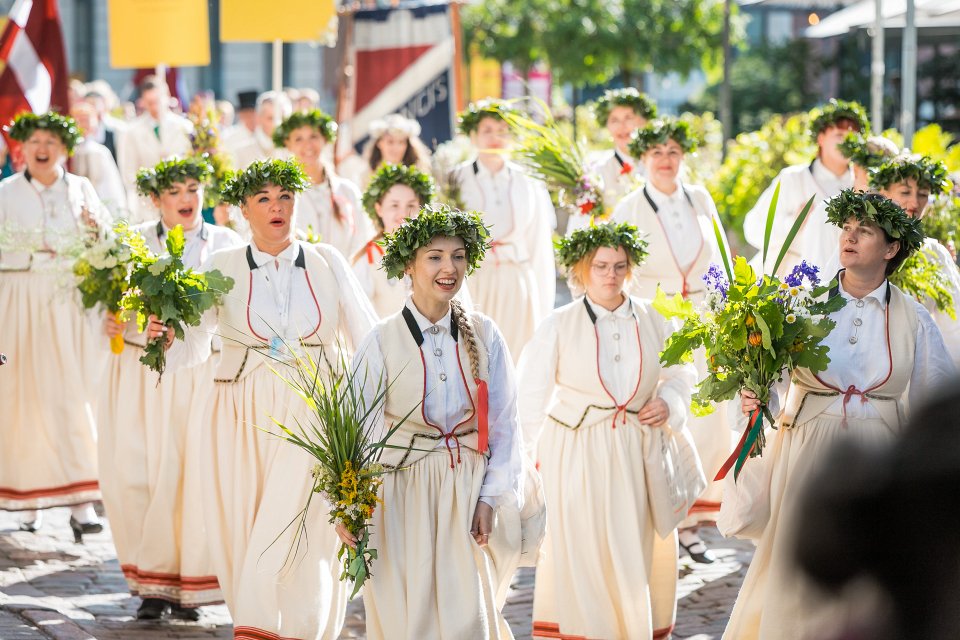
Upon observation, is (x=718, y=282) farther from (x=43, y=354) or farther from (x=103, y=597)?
(x=43, y=354)

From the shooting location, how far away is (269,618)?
6262 mm

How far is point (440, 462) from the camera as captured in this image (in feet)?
18.3

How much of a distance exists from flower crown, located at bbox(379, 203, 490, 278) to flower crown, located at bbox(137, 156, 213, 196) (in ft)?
7.69

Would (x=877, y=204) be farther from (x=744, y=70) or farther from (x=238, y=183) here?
(x=744, y=70)

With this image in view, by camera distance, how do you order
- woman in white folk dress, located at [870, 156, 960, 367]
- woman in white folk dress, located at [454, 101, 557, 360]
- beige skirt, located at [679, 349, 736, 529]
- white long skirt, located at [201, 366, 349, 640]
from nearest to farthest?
1. white long skirt, located at [201, 366, 349, 640]
2. woman in white folk dress, located at [870, 156, 960, 367]
3. beige skirt, located at [679, 349, 736, 529]
4. woman in white folk dress, located at [454, 101, 557, 360]

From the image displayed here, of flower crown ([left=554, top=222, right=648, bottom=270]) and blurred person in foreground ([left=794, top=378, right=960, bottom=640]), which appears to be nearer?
blurred person in foreground ([left=794, top=378, right=960, bottom=640])

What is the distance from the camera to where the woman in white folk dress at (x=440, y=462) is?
18.0ft

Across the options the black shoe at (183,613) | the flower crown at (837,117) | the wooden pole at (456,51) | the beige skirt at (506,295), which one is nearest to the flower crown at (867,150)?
the flower crown at (837,117)

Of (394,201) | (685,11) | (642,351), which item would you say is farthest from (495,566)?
(685,11)

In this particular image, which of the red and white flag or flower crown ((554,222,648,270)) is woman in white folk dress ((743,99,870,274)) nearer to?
flower crown ((554,222,648,270))

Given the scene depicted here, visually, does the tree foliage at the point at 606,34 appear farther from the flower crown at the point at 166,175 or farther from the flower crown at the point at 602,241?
the flower crown at the point at 602,241

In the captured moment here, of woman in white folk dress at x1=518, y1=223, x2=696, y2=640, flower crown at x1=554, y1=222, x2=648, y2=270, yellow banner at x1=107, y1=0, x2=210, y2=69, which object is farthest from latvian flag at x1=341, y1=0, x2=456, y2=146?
woman in white folk dress at x1=518, y1=223, x2=696, y2=640

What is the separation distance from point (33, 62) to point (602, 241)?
6.09 m

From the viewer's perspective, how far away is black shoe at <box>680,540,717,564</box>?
845 cm
